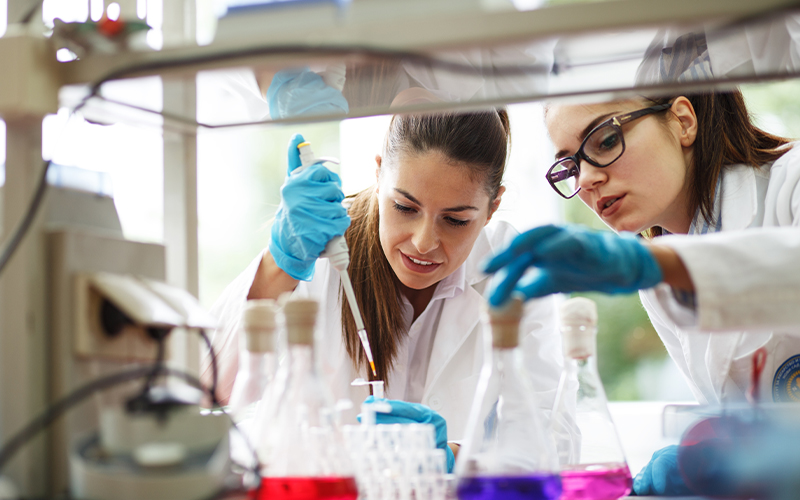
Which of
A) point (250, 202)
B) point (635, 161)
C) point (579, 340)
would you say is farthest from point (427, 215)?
point (250, 202)

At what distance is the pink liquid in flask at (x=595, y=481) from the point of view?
2.58ft

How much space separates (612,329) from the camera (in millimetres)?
8641

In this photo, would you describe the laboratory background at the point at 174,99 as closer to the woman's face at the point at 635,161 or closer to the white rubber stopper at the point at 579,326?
the white rubber stopper at the point at 579,326

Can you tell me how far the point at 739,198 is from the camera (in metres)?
1.45

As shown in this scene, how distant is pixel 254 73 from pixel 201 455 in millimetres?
462

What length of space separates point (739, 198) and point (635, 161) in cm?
26

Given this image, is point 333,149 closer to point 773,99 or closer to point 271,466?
point 773,99

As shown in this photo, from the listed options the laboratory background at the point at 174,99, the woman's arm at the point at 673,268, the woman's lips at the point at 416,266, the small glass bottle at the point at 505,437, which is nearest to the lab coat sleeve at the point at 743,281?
the woman's arm at the point at 673,268

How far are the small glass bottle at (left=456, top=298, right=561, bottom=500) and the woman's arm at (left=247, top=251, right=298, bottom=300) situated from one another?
3.53ft

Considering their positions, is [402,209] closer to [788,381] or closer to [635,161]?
[635,161]

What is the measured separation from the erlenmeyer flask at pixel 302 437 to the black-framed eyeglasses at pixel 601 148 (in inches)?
40.2

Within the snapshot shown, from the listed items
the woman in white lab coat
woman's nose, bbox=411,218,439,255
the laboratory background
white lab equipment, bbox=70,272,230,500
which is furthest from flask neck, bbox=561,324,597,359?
woman's nose, bbox=411,218,439,255

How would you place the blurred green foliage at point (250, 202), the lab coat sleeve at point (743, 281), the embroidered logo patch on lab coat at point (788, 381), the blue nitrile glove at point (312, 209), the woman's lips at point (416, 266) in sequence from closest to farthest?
1. the lab coat sleeve at point (743, 281)
2. the embroidered logo patch on lab coat at point (788, 381)
3. the blue nitrile glove at point (312, 209)
4. the woman's lips at point (416, 266)
5. the blurred green foliage at point (250, 202)

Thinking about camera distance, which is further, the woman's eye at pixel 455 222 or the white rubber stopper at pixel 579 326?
the woman's eye at pixel 455 222
